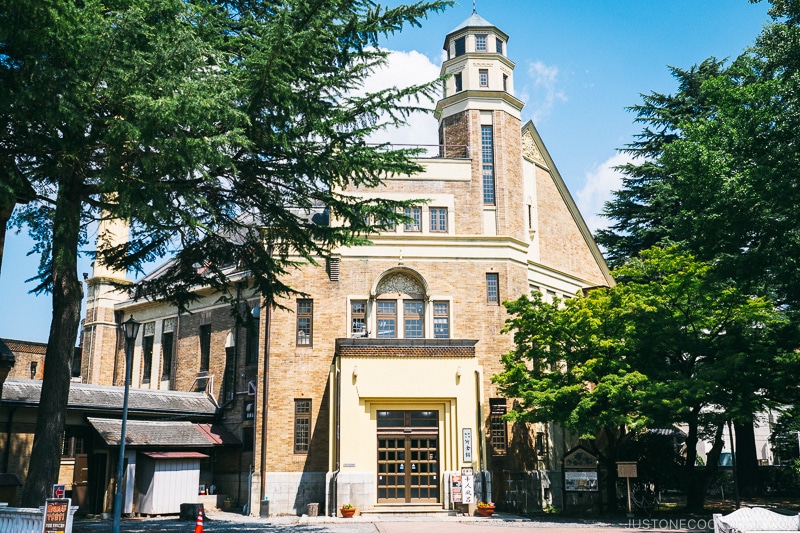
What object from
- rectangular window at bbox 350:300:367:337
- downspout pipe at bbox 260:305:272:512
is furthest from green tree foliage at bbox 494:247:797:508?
downspout pipe at bbox 260:305:272:512

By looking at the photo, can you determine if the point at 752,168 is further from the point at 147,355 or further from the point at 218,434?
the point at 147,355

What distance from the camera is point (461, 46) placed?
3334cm

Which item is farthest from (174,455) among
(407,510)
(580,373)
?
(580,373)

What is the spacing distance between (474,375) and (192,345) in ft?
48.9

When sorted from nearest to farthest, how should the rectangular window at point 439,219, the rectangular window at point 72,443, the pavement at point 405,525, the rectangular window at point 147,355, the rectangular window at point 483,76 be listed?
the pavement at point 405,525 → the rectangular window at point 72,443 → the rectangular window at point 439,219 → the rectangular window at point 483,76 → the rectangular window at point 147,355

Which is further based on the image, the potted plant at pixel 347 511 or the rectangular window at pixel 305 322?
the rectangular window at pixel 305 322

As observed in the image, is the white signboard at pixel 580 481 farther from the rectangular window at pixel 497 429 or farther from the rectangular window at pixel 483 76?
the rectangular window at pixel 483 76

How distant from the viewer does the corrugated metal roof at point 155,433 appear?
87.7 feet

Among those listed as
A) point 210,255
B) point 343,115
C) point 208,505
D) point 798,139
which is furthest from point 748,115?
point 208,505

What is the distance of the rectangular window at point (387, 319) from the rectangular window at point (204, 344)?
9.38 m

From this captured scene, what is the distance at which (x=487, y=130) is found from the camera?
32062 mm

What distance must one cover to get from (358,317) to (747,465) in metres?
18.7

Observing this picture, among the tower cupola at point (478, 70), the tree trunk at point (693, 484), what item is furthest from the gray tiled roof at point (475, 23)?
the tree trunk at point (693, 484)

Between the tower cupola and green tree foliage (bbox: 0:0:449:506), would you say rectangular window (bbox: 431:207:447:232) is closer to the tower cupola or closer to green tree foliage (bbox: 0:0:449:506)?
the tower cupola
